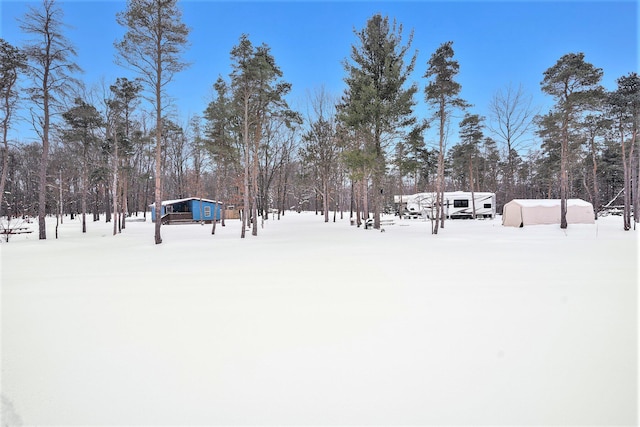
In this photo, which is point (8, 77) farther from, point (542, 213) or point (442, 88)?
point (542, 213)

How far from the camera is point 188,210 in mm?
31688

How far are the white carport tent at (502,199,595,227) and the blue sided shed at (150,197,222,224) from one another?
25.1 meters

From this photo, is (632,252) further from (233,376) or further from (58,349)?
(58,349)

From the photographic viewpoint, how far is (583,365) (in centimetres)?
275

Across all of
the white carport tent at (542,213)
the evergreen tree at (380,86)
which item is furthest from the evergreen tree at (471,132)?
the evergreen tree at (380,86)

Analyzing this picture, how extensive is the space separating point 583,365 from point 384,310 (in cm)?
207

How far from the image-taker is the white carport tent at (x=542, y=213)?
2080 centimetres

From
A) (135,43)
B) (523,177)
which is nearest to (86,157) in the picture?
(135,43)

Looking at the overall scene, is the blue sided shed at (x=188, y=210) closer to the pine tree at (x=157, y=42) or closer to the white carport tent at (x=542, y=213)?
the pine tree at (x=157, y=42)

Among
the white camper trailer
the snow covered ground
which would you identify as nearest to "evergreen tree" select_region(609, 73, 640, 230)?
the white camper trailer

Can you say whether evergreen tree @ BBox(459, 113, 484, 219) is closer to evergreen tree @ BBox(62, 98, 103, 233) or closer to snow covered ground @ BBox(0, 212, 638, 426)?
snow covered ground @ BBox(0, 212, 638, 426)

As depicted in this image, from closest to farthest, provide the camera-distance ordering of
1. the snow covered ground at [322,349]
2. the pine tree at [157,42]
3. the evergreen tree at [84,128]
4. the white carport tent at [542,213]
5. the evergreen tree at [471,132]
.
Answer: the snow covered ground at [322,349] < the pine tree at [157,42] < the evergreen tree at [84,128] < the white carport tent at [542,213] < the evergreen tree at [471,132]

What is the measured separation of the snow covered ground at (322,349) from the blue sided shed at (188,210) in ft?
82.3

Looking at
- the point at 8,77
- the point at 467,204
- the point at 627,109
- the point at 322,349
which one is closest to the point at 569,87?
the point at 627,109
